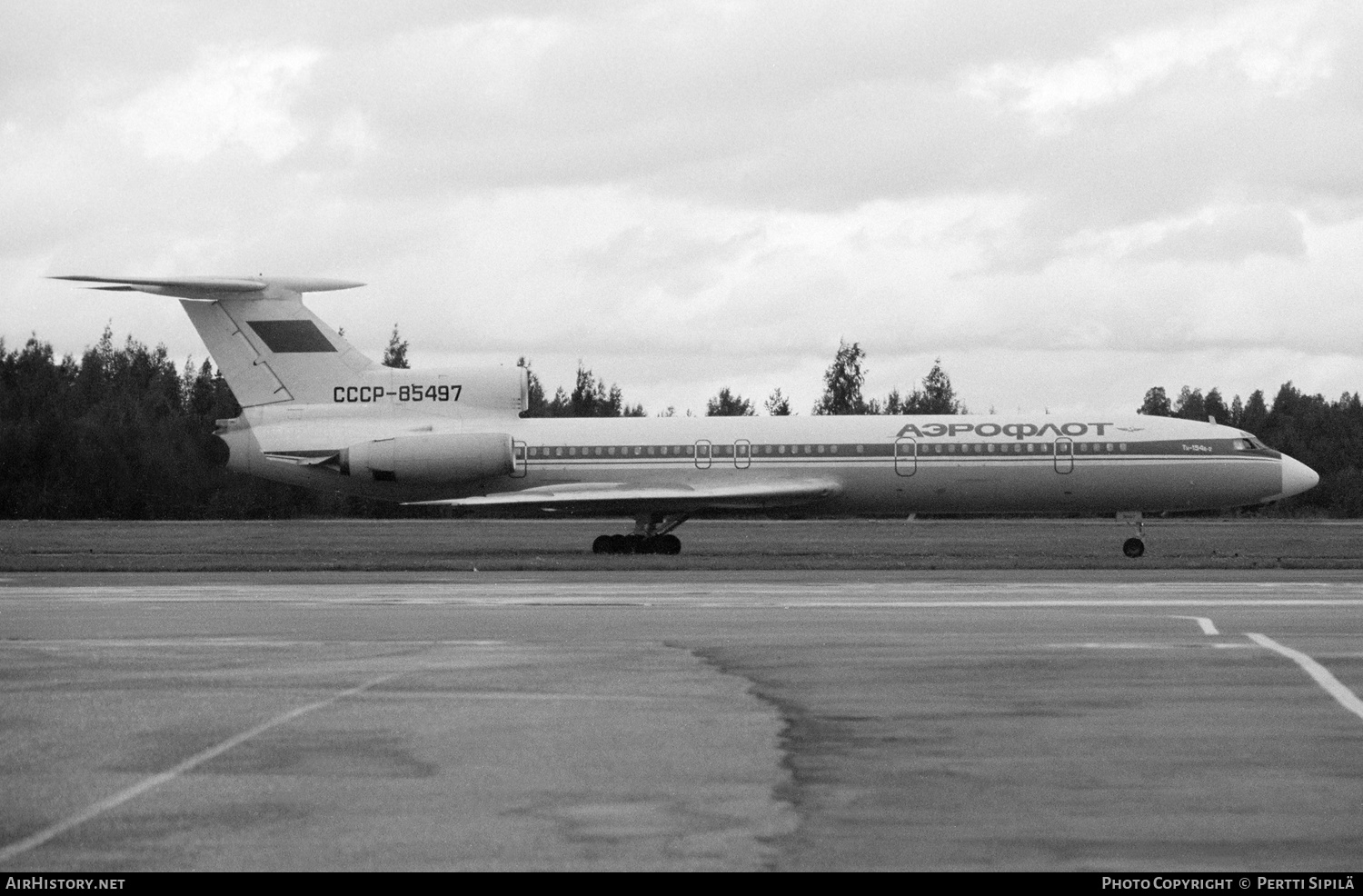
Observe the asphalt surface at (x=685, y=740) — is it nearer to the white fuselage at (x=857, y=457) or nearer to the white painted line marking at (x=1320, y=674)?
the white painted line marking at (x=1320, y=674)

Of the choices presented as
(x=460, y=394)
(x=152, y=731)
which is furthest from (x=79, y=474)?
(x=152, y=731)

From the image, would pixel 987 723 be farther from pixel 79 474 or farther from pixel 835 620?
pixel 79 474

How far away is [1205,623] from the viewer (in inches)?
639

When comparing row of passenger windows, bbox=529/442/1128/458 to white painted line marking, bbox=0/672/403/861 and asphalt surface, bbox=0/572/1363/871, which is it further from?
white painted line marking, bbox=0/672/403/861

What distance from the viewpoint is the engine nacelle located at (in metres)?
35.5

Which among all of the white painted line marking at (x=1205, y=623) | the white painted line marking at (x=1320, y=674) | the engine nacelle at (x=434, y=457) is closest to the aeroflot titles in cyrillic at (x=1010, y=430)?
the engine nacelle at (x=434, y=457)

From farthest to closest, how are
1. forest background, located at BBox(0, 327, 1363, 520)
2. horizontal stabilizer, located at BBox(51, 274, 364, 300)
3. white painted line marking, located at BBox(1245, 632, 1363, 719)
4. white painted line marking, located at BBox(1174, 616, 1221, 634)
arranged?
forest background, located at BBox(0, 327, 1363, 520) → horizontal stabilizer, located at BBox(51, 274, 364, 300) → white painted line marking, located at BBox(1174, 616, 1221, 634) → white painted line marking, located at BBox(1245, 632, 1363, 719)

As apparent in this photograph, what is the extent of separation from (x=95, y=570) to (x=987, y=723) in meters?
21.7

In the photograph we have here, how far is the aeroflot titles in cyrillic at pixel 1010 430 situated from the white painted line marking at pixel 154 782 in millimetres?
25606

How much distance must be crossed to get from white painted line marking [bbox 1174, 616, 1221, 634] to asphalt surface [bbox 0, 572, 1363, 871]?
119mm

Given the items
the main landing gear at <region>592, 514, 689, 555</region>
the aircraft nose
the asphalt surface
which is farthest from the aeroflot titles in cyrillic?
the asphalt surface

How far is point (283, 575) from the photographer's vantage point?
86.6 feet

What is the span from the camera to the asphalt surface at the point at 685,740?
672 cm

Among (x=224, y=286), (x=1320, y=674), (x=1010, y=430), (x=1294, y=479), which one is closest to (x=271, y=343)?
(x=224, y=286)
